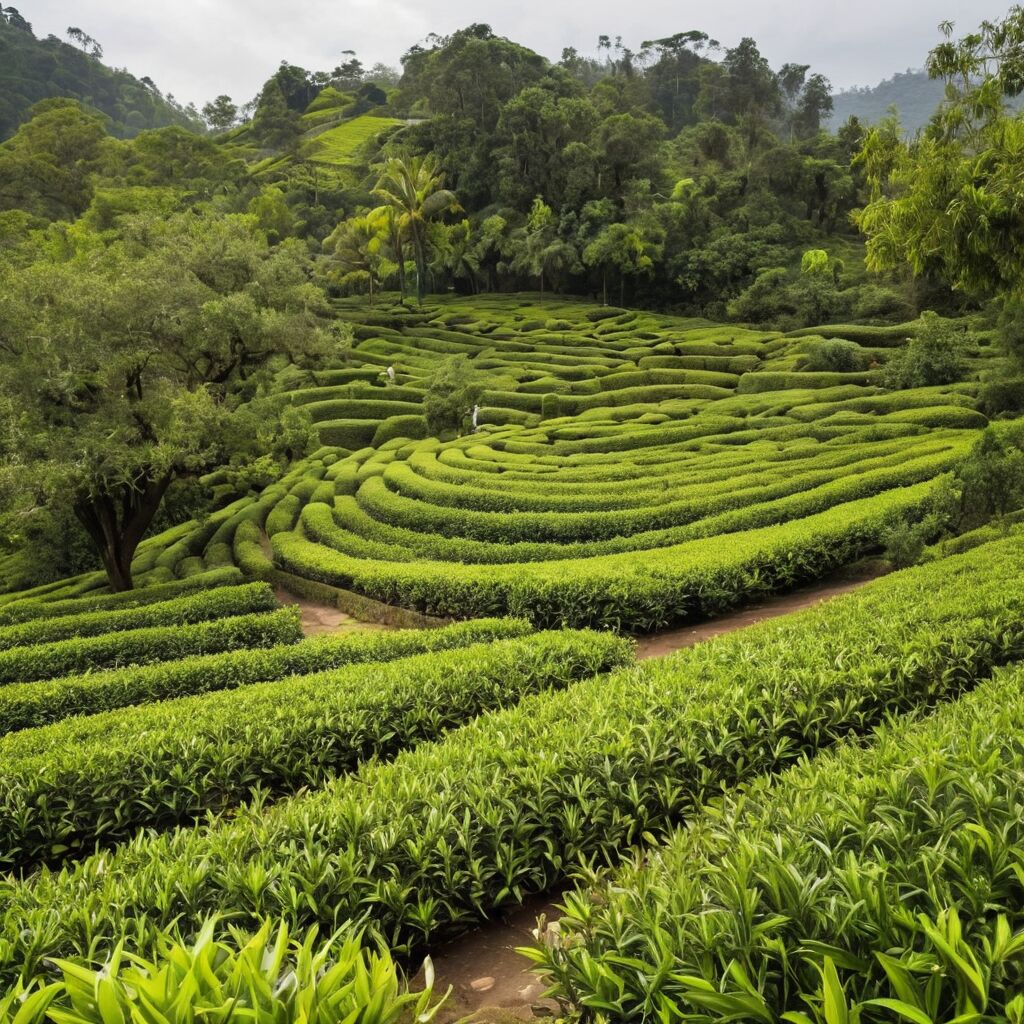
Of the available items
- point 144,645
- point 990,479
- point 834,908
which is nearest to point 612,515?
point 990,479

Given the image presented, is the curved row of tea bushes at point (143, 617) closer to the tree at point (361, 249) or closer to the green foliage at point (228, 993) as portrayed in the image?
the green foliage at point (228, 993)

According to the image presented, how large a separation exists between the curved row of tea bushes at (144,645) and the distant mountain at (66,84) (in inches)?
3184

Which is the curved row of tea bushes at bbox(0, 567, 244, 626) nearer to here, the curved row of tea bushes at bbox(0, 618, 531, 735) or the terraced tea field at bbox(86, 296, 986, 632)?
the terraced tea field at bbox(86, 296, 986, 632)

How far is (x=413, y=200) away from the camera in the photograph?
1615 inches

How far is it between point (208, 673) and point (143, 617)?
4193 millimetres

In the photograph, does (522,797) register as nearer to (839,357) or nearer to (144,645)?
(144,645)

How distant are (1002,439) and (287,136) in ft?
286

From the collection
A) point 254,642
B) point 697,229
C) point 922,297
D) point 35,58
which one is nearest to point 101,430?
point 254,642

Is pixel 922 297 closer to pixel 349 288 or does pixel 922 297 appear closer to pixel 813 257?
pixel 813 257

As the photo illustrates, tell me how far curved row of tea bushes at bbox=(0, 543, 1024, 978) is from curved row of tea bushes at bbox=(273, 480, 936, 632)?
3452 millimetres

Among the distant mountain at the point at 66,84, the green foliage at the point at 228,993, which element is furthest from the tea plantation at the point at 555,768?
the distant mountain at the point at 66,84

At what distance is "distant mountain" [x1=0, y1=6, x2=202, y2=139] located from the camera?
76875mm

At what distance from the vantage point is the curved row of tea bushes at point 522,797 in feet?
11.1

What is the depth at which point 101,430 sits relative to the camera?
13.2m
